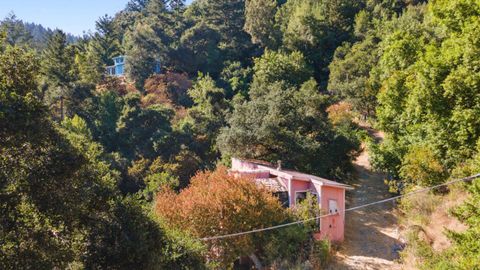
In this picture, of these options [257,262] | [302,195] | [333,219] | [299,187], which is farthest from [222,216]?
[333,219]

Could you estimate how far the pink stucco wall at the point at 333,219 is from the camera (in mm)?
17984

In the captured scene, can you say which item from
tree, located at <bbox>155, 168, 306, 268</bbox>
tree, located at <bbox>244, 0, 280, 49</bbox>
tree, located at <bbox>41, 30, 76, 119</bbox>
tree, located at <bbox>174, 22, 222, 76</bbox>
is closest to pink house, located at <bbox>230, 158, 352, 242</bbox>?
tree, located at <bbox>155, 168, 306, 268</bbox>

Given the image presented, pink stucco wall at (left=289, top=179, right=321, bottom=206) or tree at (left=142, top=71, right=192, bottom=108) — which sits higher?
tree at (left=142, top=71, right=192, bottom=108)

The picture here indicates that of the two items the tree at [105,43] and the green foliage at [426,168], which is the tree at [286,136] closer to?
the green foliage at [426,168]

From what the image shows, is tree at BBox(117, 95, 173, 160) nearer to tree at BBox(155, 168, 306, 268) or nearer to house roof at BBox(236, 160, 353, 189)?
house roof at BBox(236, 160, 353, 189)

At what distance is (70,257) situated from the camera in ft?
27.9

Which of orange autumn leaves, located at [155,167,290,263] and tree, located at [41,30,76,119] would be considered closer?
orange autumn leaves, located at [155,167,290,263]

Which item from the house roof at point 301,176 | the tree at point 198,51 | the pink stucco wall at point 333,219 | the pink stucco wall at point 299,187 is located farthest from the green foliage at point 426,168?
the tree at point 198,51

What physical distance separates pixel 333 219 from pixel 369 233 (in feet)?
9.07

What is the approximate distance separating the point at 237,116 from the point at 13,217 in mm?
16662

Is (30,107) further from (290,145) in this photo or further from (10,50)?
(290,145)

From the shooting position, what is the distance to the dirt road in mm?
16438

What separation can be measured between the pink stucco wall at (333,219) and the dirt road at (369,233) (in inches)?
24.7

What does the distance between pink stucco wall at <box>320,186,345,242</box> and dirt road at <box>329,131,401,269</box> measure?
0.63 metres
